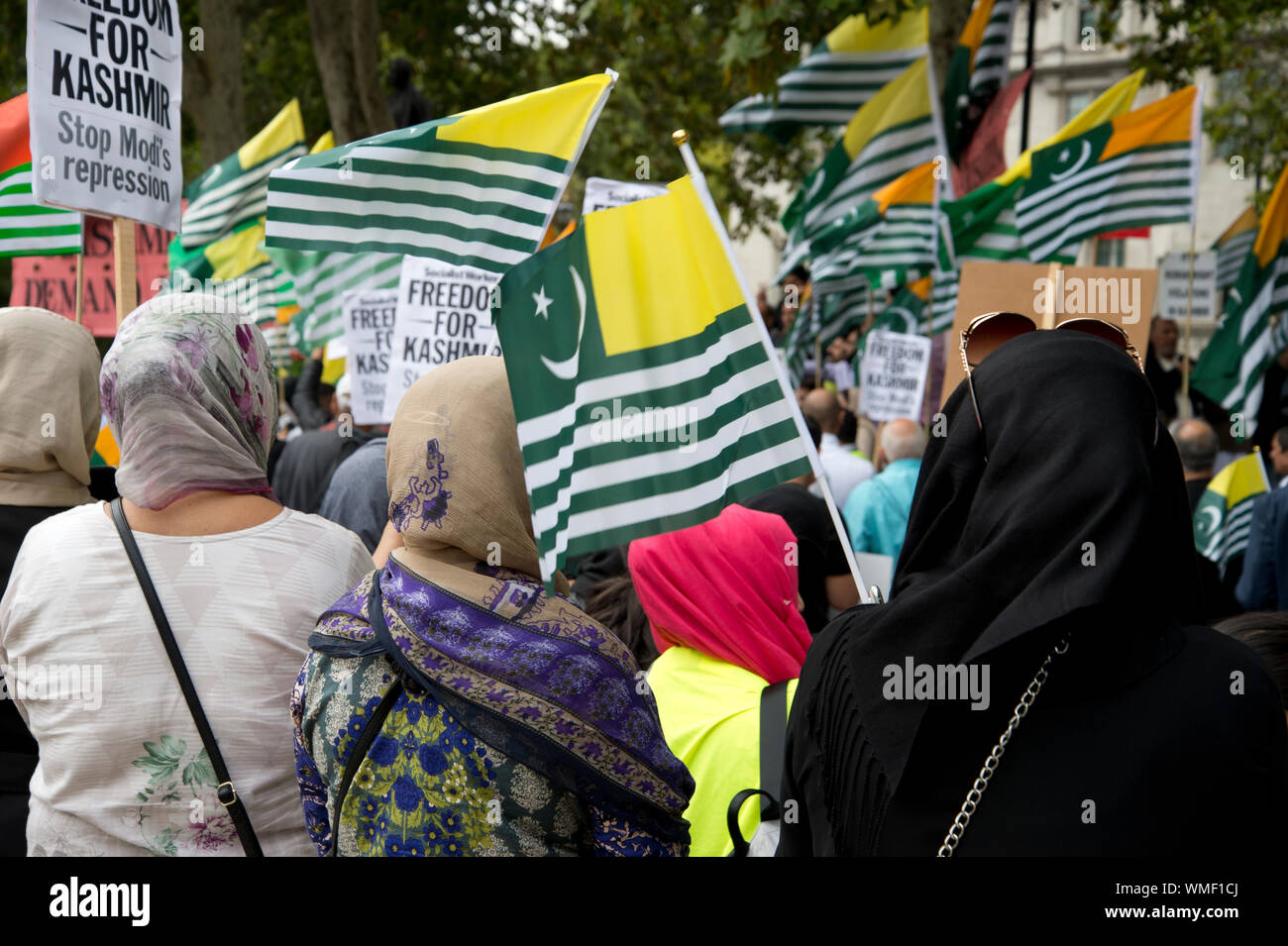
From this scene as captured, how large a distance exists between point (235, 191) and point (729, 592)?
684cm

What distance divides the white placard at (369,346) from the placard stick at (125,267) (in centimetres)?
284

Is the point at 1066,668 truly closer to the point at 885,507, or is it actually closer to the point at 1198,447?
the point at 885,507

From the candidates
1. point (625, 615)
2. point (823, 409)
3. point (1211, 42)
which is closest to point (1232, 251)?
point (823, 409)

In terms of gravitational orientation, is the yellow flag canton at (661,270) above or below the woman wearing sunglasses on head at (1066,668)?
above

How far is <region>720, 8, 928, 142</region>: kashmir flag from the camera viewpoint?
10.9 metres

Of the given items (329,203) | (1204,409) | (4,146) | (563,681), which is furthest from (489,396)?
(1204,409)

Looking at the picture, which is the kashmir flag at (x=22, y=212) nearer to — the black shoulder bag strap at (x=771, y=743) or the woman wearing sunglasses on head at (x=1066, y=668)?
the black shoulder bag strap at (x=771, y=743)

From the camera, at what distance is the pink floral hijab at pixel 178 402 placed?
2521 millimetres

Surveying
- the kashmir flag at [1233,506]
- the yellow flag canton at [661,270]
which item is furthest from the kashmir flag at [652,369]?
the kashmir flag at [1233,506]

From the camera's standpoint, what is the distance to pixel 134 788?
2.48 metres

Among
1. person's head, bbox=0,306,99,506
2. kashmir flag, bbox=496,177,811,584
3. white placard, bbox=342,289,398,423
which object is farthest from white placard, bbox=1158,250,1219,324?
person's head, bbox=0,306,99,506

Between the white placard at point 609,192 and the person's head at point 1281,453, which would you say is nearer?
the white placard at point 609,192

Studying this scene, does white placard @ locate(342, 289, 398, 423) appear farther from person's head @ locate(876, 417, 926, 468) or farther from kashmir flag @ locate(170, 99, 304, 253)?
person's head @ locate(876, 417, 926, 468)

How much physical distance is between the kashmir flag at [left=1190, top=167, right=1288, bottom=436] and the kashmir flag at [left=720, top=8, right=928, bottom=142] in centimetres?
313
